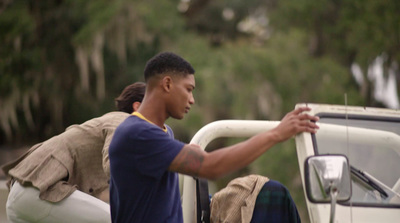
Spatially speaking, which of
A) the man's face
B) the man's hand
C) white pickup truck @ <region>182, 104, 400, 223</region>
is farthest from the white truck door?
the man's face

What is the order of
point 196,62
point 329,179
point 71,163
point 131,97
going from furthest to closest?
point 196,62
point 131,97
point 71,163
point 329,179

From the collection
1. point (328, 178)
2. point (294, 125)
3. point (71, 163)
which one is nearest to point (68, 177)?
point (71, 163)

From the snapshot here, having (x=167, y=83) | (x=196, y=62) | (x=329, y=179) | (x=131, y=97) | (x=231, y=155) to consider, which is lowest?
(x=196, y=62)

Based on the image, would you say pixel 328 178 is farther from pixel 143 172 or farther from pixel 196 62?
pixel 196 62

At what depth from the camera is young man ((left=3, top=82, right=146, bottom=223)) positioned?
3.49 metres

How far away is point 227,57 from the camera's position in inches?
699

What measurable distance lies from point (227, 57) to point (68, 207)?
14.4 m

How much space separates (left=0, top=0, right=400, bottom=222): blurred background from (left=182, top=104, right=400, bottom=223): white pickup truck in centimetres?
1238

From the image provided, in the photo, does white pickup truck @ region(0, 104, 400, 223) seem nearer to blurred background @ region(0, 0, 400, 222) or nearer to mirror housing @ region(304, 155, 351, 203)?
mirror housing @ region(304, 155, 351, 203)

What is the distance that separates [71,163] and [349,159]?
4.73 feet

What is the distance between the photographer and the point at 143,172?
102 inches

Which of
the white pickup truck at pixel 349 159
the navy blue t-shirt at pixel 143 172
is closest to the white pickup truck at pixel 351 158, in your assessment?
the white pickup truck at pixel 349 159

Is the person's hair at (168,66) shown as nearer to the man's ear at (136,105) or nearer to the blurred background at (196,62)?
the man's ear at (136,105)

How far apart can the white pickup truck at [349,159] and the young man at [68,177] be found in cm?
53
